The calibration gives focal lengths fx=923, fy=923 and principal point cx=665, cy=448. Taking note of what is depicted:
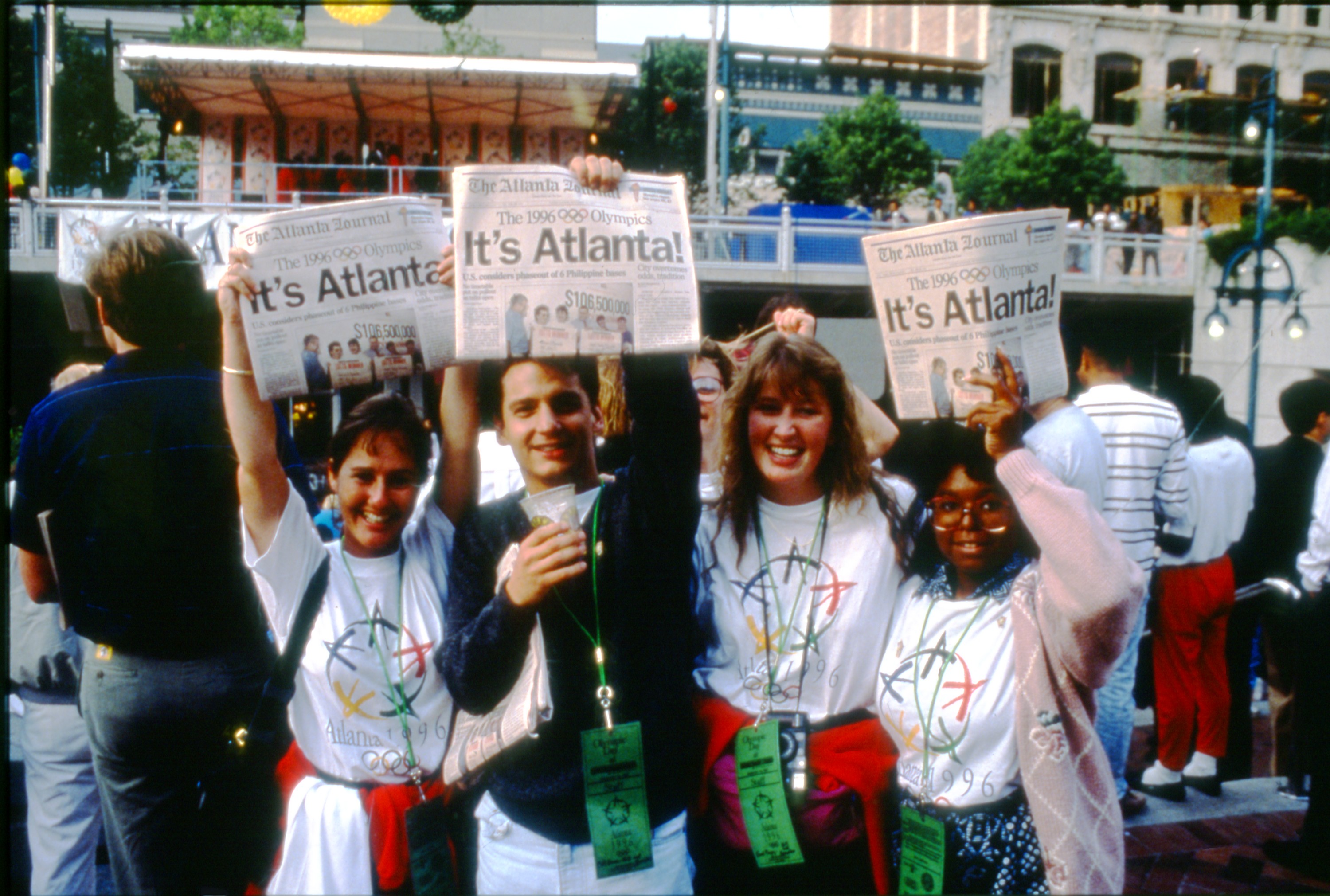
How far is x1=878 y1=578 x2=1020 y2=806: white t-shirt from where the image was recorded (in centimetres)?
202

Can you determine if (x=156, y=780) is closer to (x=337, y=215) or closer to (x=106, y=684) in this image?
(x=106, y=684)

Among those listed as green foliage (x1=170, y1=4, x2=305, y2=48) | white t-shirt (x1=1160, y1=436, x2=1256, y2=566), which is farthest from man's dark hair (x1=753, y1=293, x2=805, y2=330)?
green foliage (x1=170, y1=4, x2=305, y2=48)

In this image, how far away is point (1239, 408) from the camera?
11164mm

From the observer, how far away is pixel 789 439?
7.27 ft

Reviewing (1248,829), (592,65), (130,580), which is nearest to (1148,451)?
(1248,829)

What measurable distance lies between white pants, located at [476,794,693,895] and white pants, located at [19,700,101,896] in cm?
166

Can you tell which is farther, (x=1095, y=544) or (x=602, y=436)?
(x=602, y=436)

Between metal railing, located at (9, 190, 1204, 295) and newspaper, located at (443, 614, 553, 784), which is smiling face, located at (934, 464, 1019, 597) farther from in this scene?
metal railing, located at (9, 190, 1204, 295)

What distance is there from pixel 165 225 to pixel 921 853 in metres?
9.68

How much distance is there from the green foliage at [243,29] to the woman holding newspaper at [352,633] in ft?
72.2

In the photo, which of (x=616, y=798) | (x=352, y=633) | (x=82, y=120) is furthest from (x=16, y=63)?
(x=82, y=120)

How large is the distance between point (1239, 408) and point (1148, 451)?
882 centimetres

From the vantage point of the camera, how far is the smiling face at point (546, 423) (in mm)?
2031

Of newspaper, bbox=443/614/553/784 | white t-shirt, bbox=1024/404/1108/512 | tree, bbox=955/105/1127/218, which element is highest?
tree, bbox=955/105/1127/218
